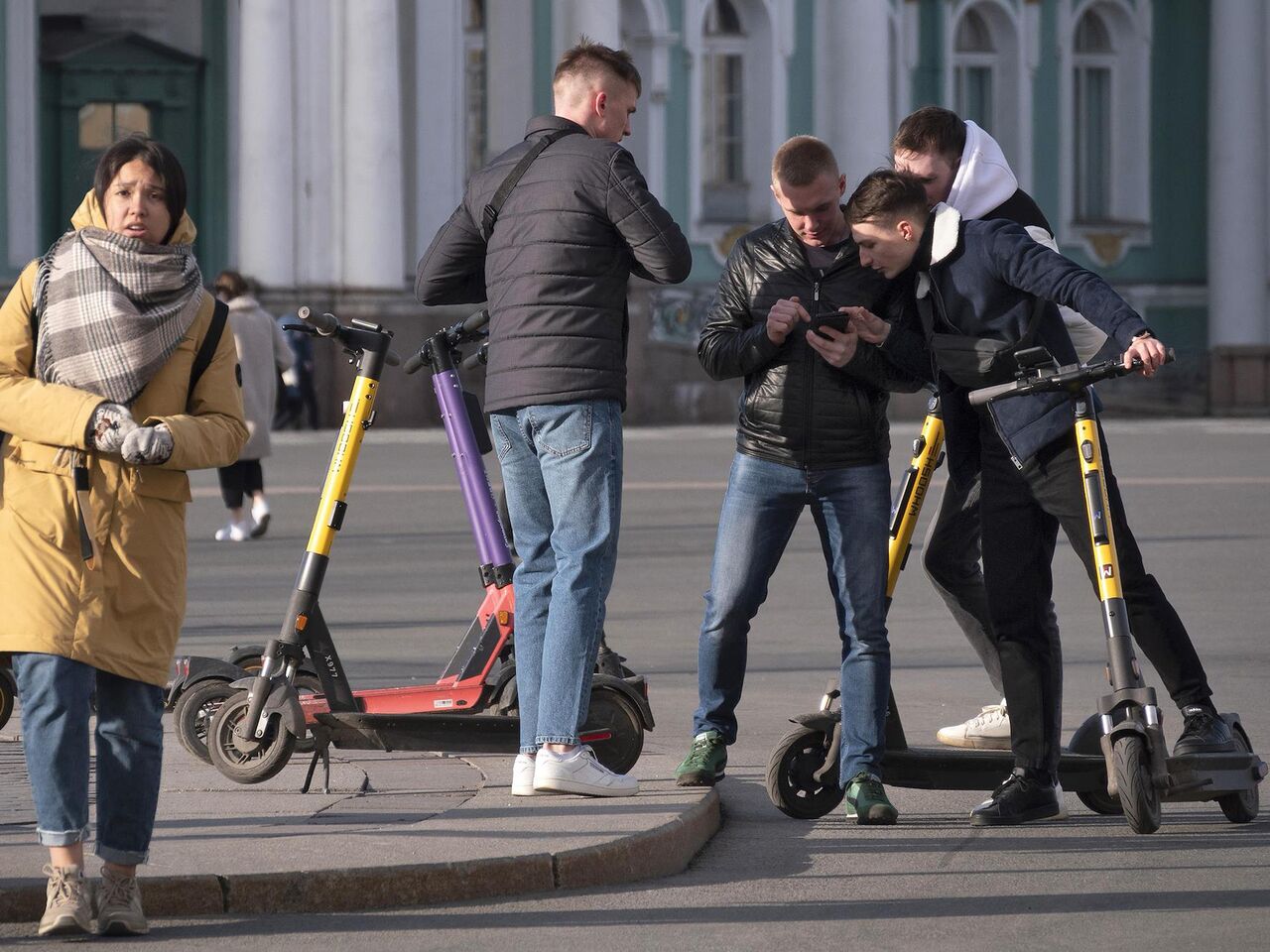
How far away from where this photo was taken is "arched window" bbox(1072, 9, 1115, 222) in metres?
36.9

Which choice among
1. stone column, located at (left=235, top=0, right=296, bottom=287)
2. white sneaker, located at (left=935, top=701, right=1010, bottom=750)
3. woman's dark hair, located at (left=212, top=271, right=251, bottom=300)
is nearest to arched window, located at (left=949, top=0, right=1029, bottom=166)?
stone column, located at (left=235, top=0, right=296, bottom=287)

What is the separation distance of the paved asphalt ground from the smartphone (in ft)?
4.42

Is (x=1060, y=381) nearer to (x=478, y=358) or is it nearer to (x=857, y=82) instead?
(x=478, y=358)

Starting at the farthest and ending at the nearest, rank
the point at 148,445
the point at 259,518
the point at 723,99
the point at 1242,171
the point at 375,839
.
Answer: the point at 1242,171
the point at 723,99
the point at 259,518
the point at 375,839
the point at 148,445

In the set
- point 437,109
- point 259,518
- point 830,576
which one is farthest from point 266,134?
point 830,576

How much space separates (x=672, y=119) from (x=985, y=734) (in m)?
26.3

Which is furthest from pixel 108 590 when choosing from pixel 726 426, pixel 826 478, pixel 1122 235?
pixel 1122 235

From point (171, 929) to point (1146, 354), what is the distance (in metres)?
2.66

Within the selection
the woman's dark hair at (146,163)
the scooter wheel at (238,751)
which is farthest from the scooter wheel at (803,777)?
the woman's dark hair at (146,163)

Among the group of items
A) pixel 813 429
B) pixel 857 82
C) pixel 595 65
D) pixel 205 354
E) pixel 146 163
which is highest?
pixel 857 82

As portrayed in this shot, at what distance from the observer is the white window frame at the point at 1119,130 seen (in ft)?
119

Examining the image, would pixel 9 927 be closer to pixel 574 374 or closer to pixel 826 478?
pixel 574 374

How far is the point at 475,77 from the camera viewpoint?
33.2m

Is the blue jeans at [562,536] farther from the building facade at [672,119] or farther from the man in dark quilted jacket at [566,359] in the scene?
the building facade at [672,119]
